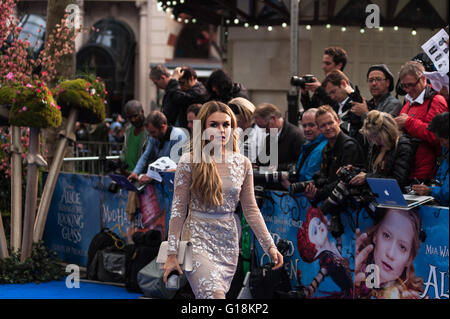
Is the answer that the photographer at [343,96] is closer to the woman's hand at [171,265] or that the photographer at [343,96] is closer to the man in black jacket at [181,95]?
the man in black jacket at [181,95]

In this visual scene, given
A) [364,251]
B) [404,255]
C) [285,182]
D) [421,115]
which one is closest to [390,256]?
[404,255]

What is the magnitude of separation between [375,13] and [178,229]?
5.50 meters

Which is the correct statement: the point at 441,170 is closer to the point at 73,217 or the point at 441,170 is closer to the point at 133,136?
the point at 133,136

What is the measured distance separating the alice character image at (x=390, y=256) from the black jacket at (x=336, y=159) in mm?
502

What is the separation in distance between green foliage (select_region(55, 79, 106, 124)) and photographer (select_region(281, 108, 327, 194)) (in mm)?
3516

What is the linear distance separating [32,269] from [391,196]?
203 inches

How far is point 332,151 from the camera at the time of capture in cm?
830

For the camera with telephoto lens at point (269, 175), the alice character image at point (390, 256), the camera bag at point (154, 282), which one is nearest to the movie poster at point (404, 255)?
the alice character image at point (390, 256)

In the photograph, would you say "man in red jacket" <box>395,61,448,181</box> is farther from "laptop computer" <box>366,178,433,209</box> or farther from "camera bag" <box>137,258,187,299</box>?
"camera bag" <box>137,258,187,299</box>

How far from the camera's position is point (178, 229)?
6051mm

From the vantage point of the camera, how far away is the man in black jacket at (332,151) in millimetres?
8148

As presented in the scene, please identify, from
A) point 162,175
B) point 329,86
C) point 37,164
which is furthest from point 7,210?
point 329,86
